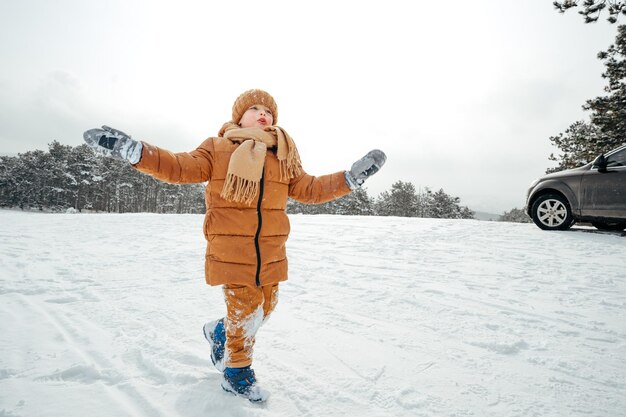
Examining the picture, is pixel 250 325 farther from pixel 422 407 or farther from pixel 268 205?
pixel 422 407

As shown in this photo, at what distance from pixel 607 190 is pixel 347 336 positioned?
648 centimetres

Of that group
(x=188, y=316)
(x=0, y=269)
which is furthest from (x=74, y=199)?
(x=188, y=316)

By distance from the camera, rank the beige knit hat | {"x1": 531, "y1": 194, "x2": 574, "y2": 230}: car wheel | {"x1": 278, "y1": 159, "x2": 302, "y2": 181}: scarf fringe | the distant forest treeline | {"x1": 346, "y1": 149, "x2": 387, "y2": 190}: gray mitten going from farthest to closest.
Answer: the distant forest treeline, {"x1": 531, "y1": 194, "x2": 574, "y2": 230}: car wheel, the beige knit hat, {"x1": 346, "y1": 149, "x2": 387, "y2": 190}: gray mitten, {"x1": 278, "y1": 159, "x2": 302, "y2": 181}: scarf fringe

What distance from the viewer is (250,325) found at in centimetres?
194

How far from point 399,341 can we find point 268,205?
1.52 m

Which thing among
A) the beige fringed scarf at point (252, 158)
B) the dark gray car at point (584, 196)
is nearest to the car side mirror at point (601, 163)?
the dark gray car at point (584, 196)

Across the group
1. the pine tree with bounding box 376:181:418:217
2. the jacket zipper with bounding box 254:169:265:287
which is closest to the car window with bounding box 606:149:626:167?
the jacket zipper with bounding box 254:169:265:287

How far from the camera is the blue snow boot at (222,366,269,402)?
5.99ft

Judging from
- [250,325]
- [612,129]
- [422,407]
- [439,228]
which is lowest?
[422,407]

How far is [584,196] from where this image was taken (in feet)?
21.1

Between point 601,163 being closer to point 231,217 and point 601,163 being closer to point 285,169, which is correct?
point 285,169

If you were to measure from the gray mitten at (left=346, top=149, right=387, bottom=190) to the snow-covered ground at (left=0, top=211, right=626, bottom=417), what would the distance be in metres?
1.25

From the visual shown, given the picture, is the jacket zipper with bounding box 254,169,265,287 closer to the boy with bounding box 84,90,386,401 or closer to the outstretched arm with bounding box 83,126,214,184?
the boy with bounding box 84,90,386,401

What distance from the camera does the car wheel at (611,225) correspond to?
630cm
